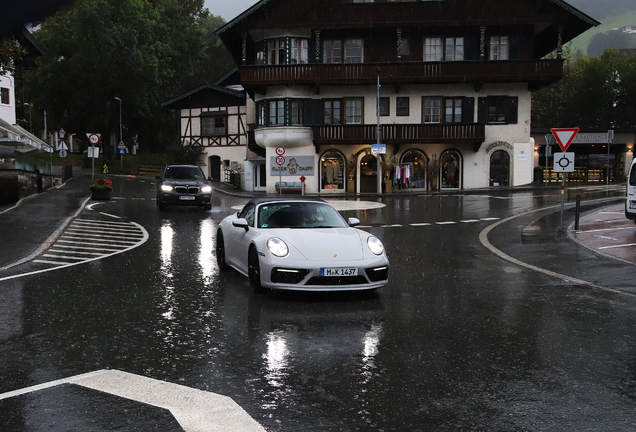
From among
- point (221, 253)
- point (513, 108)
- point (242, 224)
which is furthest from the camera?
point (513, 108)

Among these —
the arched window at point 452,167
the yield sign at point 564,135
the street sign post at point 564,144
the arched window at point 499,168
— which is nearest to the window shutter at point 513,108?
the arched window at point 499,168

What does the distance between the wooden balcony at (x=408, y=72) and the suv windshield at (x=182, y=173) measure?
16065 millimetres

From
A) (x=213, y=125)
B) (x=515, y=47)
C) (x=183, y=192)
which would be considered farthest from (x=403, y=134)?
(x=183, y=192)

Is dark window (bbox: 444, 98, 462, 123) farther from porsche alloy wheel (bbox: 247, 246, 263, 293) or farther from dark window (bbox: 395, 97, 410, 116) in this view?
porsche alloy wheel (bbox: 247, 246, 263, 293)

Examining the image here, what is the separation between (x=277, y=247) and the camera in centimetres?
838

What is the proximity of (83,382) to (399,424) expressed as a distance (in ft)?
8.29

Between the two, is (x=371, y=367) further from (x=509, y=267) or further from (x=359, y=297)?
(x=509, y=267)

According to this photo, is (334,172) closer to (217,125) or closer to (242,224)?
(217,125)

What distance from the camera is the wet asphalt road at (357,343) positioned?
4383 millimetres

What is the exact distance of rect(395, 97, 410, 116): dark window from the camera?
41.6 metres

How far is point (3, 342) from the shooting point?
6.15 m

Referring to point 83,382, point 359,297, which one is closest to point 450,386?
point 83,382

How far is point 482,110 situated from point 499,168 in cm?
410

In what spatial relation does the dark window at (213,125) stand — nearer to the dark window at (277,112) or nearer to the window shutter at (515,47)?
the dark window at (277,112)
